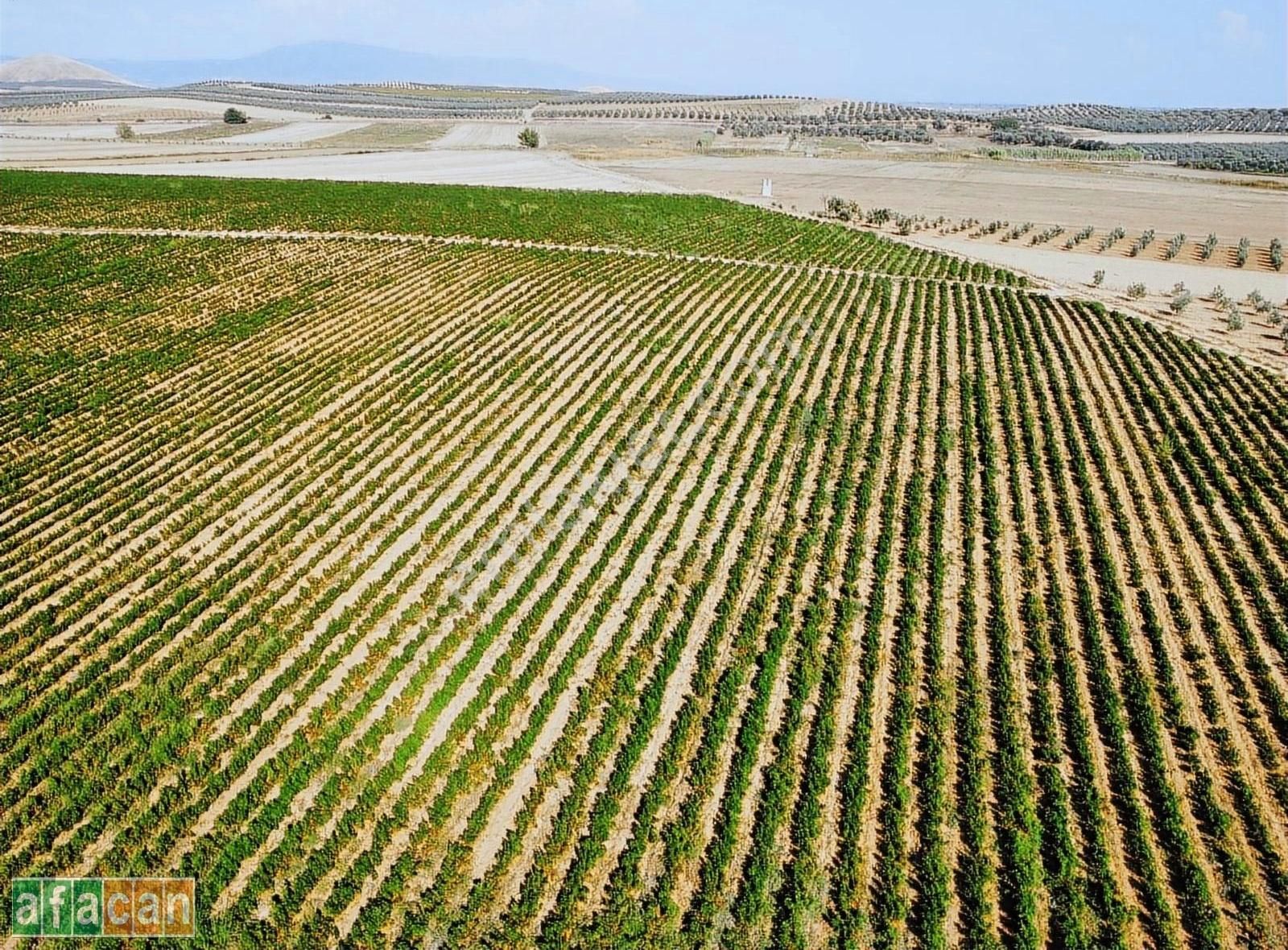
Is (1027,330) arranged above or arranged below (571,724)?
above

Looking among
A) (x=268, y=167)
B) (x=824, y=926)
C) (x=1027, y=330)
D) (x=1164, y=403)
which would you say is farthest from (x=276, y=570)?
(x=268, y=167)

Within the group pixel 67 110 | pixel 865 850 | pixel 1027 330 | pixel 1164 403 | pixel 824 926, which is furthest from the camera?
pixel 67 110

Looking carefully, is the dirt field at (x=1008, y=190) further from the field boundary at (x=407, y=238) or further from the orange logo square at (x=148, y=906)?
the orange logo square at (x=148, y=906)

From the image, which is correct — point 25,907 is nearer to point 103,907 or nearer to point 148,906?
A: point 103,907

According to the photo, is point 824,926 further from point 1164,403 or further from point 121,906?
point 1164,403

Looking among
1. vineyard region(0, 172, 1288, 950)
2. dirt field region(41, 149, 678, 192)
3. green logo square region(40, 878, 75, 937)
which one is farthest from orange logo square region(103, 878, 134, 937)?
dirt field region(41, 149, 678, 192)

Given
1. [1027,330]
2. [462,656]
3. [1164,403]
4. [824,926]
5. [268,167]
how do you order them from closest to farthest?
[824,926] → [462,656] → [1164,403] → [1027,330] → [268,167]
